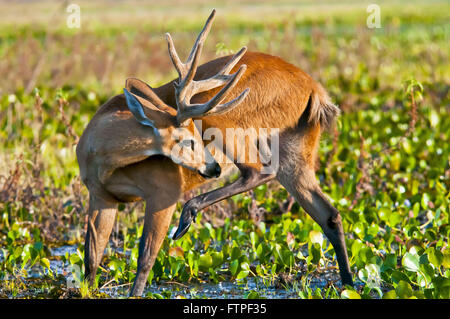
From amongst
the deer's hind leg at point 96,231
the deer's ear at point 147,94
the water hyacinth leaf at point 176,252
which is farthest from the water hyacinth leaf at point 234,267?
the deer's ear at point 147,94

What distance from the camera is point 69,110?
10695 mm

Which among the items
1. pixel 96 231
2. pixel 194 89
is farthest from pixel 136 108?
pixel 96 231

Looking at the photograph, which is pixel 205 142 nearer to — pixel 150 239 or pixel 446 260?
pixel 150 239

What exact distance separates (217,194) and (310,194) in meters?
0.76

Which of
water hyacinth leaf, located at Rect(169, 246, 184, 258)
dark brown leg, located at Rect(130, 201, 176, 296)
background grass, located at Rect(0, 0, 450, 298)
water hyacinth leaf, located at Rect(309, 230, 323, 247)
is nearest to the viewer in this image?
dark brown leg, located at Rect(130, 201, 176, 296)

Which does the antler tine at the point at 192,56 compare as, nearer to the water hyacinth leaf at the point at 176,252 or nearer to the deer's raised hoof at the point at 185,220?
the deer's raised hoof at the point at 185,220

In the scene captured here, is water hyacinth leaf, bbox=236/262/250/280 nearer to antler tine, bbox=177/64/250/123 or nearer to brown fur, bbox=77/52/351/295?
brown fur, bbox=77/52/351/295

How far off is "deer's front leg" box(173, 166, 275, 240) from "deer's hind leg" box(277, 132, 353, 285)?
0.52 feet

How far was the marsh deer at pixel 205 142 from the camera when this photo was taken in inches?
204

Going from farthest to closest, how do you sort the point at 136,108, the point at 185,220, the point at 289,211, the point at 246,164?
the point at 289,211
the point at 246,164
the point at 185,220
the point at 136,108

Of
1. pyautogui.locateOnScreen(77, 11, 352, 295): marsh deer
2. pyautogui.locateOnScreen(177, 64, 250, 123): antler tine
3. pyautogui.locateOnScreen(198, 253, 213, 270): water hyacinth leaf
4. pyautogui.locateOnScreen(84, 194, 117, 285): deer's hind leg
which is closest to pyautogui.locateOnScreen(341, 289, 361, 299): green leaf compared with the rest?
pyautogui.locateOnScreen(77, 11, 352, 295): marsh deer

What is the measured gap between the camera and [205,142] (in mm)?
5516

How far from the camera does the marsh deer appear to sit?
517cm
